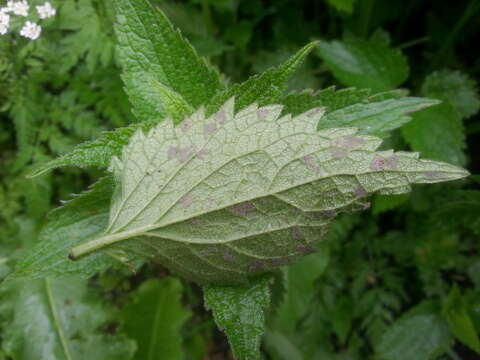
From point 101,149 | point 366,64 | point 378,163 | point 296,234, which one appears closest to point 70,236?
point 101,149

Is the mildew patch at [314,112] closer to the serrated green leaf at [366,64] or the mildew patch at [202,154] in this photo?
the mildew patch at [202,154]

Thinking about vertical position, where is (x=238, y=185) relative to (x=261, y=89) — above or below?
below

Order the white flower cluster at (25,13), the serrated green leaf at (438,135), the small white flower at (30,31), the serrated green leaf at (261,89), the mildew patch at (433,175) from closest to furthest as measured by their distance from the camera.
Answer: the mildew patch at (433,175) → the serrated green leaf at (261,89) → the white flower cluster at (25,13) → the small white flower at (30,31) → the serrated green leaf at (438,135)

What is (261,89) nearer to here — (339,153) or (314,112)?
(314,112)

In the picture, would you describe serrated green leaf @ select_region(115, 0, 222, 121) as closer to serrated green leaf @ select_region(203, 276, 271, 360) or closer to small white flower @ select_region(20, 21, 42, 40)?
small white flower @ select_region(20, 21, 42, 40)

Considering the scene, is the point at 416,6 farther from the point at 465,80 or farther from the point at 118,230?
the point at 118,230

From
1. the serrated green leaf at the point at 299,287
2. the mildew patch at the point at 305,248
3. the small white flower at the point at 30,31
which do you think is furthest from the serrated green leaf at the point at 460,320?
the small white flower at the point at 30,31

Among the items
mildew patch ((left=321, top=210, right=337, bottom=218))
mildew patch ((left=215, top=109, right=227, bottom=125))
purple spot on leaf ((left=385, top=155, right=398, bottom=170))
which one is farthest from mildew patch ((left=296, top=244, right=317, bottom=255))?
mildew patch ((left=215, top=109, right=227, bottom=125))
